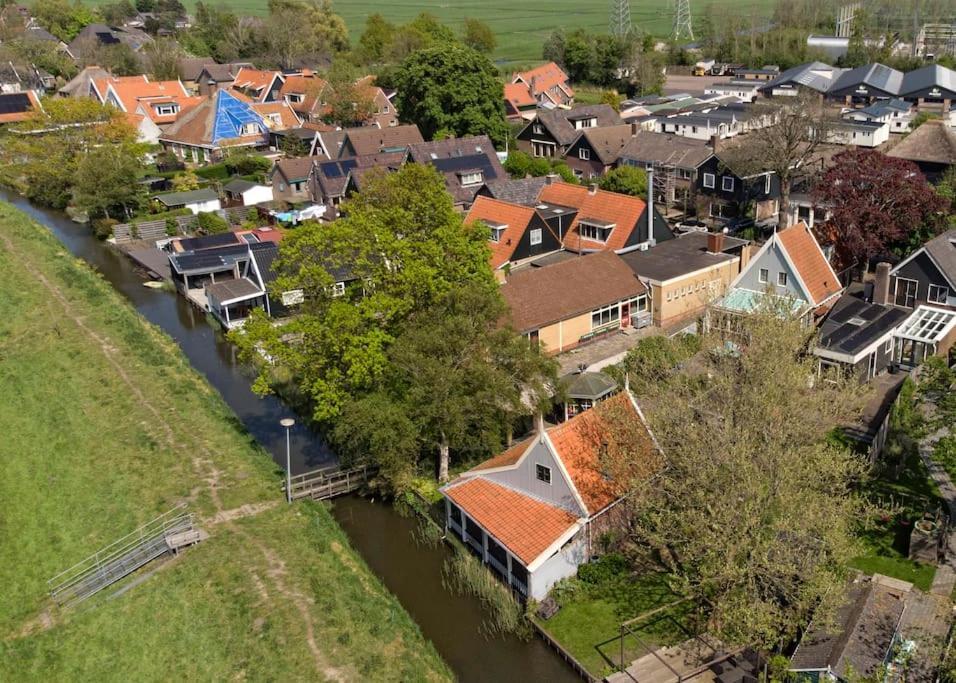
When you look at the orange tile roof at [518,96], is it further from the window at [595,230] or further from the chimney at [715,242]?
the chimney at [715,242]

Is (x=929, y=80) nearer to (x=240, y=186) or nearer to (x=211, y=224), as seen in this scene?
(x=240, y=186)

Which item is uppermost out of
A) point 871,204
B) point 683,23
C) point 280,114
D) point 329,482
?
point 683,23

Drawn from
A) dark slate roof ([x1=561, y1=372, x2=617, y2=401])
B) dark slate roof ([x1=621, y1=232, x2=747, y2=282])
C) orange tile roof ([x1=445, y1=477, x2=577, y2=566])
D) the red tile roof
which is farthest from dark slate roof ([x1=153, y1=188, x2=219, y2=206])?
orange tile roof ([x1=445, y1=477, x2=577, y2=566])

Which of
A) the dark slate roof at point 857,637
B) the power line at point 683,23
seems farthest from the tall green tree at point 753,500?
the power line at point 683,23

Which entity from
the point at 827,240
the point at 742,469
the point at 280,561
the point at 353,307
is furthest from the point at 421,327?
the point at 827,240

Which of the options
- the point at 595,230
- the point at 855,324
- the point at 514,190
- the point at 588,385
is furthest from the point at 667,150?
the point at 588,385

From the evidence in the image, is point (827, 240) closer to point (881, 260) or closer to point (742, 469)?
point (881, 260)
